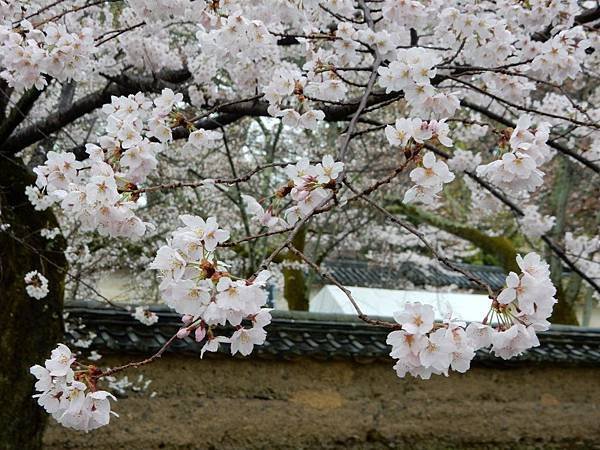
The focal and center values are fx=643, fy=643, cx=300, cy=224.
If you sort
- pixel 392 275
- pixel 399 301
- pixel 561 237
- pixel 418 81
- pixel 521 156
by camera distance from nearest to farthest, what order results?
pixel 521 156, pixel 418 81, pixel 561 237, pixel 399 301, pixel 392 275

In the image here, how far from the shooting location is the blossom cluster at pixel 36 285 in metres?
3.54

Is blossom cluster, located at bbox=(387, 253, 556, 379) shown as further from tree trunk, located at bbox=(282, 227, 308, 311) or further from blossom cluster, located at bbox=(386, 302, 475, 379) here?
tree trunk, located at bbox=(282, 227, 308, 311)

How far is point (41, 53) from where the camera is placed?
2.56 meters

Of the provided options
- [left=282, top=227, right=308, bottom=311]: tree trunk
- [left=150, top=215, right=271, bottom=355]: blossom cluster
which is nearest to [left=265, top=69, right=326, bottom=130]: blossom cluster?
[left=150, top=215, right=271, bottom=355]: blossom cluster

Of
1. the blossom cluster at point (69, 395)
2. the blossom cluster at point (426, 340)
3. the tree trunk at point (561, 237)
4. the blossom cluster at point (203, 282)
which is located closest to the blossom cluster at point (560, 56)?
the blossom cluster at point (426, 340)

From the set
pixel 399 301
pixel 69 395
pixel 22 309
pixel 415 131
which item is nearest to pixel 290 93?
pixel 415 131

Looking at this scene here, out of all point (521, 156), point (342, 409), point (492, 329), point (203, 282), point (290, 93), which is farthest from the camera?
point (342, 409)

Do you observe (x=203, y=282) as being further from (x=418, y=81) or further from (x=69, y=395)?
(x=418, y=81)

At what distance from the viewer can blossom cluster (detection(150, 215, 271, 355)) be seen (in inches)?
53.9

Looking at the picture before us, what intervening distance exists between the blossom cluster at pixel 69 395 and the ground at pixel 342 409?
3.18 m

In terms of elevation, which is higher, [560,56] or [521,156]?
[560,56]

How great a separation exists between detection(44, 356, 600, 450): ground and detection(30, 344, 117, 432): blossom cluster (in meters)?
3.18

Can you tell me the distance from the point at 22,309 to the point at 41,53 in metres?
1.65

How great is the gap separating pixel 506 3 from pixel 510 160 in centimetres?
178
